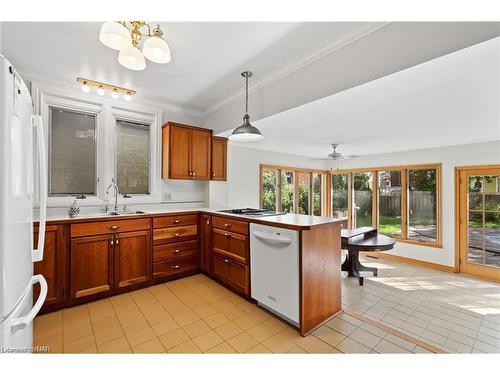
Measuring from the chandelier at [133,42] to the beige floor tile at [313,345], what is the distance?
251 cm

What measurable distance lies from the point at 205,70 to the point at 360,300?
10.9 feet

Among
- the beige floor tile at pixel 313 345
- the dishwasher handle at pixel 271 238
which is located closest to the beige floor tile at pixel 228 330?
the beige floor tile at pixel 313 345

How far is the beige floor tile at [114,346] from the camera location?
183 centimetres

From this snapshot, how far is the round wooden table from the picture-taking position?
10.6ft

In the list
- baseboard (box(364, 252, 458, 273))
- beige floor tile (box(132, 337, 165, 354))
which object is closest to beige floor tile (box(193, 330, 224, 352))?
beige floor tile (box(132, 337, 165, 354))

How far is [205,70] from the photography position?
2535 mm

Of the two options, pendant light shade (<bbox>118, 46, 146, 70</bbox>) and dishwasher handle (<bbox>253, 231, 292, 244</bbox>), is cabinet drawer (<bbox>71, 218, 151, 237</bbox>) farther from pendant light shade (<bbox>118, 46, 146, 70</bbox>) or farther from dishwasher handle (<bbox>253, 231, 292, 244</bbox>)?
pendant light shade (<bbox>118, 46, 146, 70</bbox>)

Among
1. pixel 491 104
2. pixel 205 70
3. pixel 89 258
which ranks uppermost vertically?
pixel 205 70

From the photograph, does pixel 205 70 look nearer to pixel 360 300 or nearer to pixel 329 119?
pixel 329 119

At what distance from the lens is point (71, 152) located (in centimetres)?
295

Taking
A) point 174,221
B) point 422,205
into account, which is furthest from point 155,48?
point 422,205

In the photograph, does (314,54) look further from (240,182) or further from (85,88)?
(240,182)

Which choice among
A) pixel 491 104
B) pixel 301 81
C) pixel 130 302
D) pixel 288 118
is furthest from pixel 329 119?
pixel 130 302

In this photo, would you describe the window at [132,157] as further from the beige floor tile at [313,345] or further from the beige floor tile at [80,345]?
the beige floor tile at [313,345]
